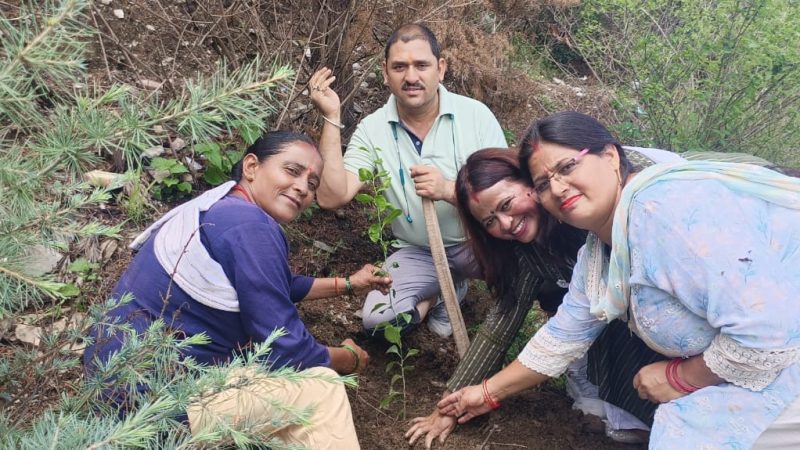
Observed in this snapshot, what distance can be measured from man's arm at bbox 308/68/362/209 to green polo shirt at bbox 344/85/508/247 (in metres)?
0.29

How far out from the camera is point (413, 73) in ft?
11.2

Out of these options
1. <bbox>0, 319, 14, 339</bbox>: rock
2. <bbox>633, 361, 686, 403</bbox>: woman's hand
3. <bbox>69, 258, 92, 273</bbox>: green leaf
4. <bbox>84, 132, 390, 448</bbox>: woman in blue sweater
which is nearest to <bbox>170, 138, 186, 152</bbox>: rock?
<bbox>69, 258, 92, 273</bbox>: green leaf

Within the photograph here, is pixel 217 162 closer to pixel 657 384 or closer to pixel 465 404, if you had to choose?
pixel 465 404

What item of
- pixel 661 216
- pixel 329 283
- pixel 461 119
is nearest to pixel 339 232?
pixel 461 119

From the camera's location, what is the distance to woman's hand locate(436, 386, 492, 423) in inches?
104

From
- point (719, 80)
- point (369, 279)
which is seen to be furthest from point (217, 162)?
point (719, 80)

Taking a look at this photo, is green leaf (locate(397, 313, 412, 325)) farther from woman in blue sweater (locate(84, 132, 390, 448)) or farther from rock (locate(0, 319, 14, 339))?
rock (locate(0, 319, 14, 339))

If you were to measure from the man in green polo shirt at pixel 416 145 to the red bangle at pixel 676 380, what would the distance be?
123 cm

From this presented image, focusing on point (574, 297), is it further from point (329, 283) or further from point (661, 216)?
point (329, 283)

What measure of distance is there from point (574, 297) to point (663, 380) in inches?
15.5

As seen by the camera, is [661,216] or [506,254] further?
[506,254]

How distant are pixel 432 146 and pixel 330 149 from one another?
67cm

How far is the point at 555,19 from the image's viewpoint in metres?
6.64

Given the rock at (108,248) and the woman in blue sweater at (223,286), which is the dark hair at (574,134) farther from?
the rock at (108,248)
